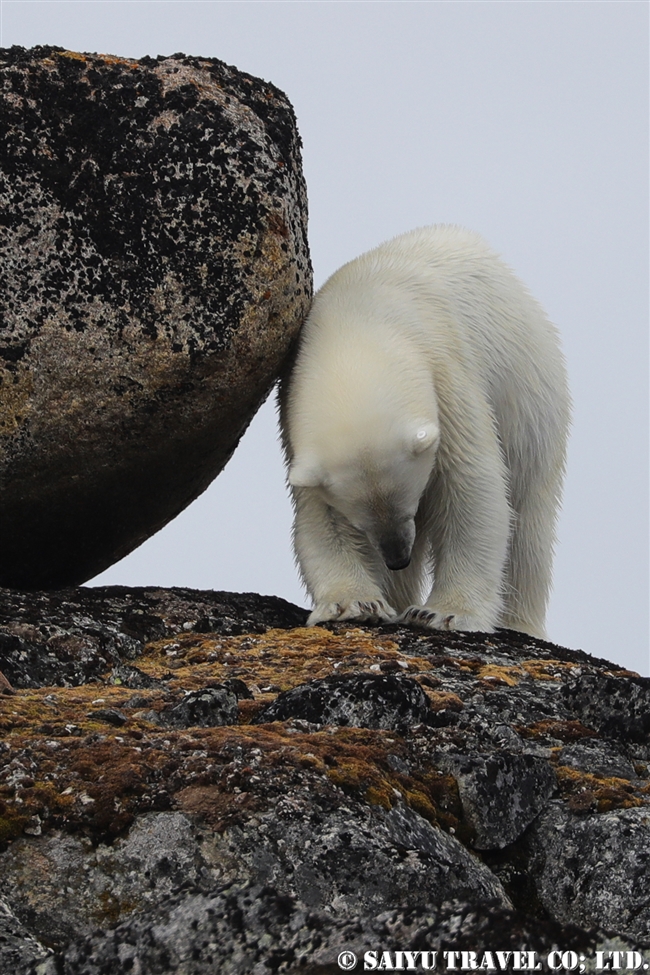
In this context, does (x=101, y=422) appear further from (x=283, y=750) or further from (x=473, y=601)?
(x=283, y=750)

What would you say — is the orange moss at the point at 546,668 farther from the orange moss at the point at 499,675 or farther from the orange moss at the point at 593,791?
the orange moss at the point at 593,791

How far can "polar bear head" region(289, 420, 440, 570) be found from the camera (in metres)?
7.33

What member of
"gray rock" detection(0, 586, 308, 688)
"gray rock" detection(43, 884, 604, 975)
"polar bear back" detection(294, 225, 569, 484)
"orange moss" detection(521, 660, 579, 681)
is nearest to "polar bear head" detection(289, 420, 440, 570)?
"polar bear back" detection(294, 225, 569, 484)

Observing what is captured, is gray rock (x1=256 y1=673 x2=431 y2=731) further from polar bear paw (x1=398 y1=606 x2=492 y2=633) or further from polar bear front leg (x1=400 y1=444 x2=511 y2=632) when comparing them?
polar bear front leg (x1=400 y1=444 x2=511 y2=632)

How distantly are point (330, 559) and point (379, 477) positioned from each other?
35.3 inches

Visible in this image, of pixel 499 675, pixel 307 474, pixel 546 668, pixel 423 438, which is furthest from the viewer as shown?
pixel 307 474

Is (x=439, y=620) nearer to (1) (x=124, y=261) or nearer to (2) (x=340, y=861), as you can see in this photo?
(1) (x=124, y=261)

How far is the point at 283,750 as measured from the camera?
177 inches

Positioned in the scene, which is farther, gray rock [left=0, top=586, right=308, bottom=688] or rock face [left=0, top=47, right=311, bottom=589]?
rock face [left=0, top=47, right=311, bottom=589]

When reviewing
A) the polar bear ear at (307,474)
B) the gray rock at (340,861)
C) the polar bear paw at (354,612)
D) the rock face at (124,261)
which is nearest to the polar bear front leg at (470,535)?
the polar bear paw at (354,612)

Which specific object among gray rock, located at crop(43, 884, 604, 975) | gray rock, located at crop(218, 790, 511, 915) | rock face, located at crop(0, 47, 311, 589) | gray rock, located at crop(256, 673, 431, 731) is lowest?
gray rock, located at crop(43, 884, 604, 975)

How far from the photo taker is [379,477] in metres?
7.38

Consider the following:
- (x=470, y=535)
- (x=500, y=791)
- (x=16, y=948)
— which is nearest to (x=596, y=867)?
(x=500, y=791)

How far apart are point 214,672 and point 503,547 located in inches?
95.1
